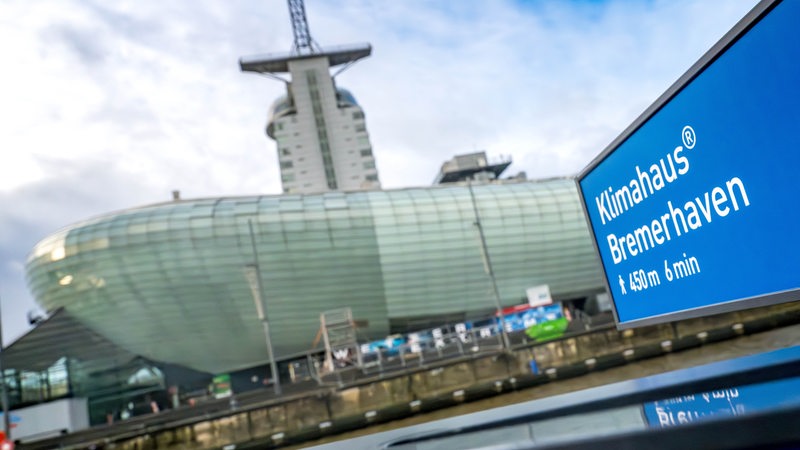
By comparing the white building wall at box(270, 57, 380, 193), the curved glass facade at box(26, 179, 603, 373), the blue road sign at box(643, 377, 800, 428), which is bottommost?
the blue road sign at box(643, 377, 800, 428)

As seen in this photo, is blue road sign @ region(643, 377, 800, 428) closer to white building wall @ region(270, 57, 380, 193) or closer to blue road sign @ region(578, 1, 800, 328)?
blue road sign @ region(578, 1, 800, 328)

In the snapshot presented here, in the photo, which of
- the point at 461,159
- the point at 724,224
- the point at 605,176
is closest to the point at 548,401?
the point at 724,224

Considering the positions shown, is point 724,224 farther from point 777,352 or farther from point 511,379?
point 511,379

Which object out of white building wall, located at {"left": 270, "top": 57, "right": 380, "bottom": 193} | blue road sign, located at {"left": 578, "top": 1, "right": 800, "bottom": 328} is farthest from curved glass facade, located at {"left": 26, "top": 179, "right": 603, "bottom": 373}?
blue road sign, located at {"left": 578, "top": 1, "right": 800, "bottom": 328}

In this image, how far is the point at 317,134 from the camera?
80562 millimetres

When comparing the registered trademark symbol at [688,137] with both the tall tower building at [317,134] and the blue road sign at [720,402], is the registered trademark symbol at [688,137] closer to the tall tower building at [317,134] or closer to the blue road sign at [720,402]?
the blue road sign at [720,402]

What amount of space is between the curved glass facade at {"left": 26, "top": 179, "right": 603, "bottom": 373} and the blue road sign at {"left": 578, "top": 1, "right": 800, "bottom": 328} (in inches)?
1517

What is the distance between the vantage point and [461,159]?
278 feet

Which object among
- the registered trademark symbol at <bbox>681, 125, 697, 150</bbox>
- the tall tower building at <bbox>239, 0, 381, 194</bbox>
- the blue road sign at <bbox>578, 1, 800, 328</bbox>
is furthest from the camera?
the tall tower building at <bbox>239, 0, 381, 194</bbox>

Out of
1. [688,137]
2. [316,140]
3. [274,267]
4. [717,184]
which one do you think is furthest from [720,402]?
[316,140]

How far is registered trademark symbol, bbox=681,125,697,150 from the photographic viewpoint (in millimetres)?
2150

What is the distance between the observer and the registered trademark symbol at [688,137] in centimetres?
215

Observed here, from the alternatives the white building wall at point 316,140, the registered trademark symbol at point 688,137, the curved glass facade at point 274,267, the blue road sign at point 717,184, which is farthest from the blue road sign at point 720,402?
the white building wall at point 316,140

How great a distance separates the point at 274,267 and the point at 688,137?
43211mm
